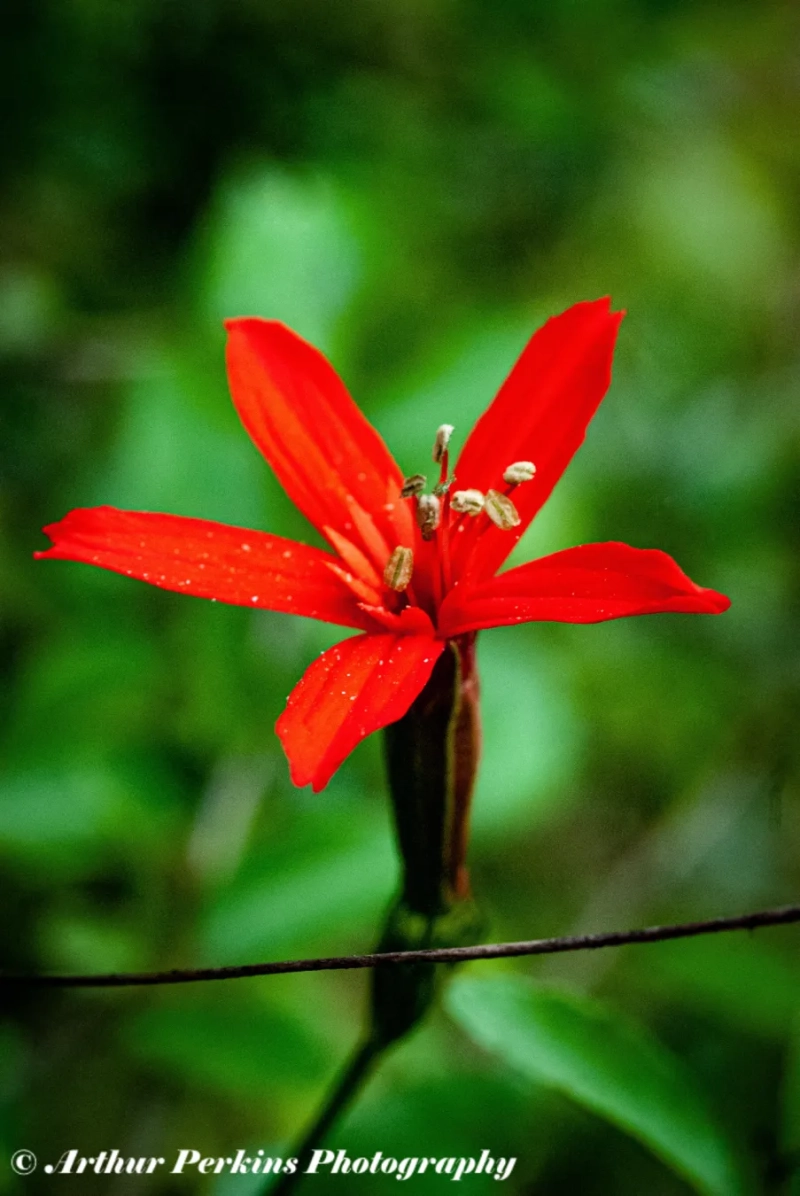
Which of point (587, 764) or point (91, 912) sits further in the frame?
point (587, 764)

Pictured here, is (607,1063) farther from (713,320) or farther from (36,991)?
(713,320)

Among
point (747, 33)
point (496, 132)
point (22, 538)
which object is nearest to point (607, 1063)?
point (22, 538)

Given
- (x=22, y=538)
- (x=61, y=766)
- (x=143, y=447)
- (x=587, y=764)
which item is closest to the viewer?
(x=61, y=766)

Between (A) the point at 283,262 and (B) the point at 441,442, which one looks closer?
(B) the point at 441,442

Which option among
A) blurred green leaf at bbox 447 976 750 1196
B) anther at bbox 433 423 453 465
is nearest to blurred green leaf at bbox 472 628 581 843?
blurred green leaf at bbox 447 976 750 1196

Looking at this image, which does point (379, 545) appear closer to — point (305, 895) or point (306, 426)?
point (306, 426)

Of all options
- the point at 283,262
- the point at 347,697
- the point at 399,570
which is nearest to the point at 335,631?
the point at 283,262

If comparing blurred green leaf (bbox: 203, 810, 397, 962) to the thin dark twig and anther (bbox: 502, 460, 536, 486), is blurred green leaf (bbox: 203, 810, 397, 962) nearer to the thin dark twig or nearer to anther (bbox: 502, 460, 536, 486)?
the thin dark twig
